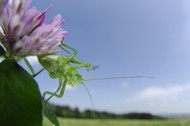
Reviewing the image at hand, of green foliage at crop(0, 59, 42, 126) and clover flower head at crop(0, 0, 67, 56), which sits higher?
clover flower head at crop(0, 0, 67, 56)

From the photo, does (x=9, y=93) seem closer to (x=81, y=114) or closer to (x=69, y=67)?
(x=69, y=67)

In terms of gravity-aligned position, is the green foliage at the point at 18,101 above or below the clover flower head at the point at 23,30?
below

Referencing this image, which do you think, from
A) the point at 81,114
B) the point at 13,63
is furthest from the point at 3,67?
the point at 81,114
